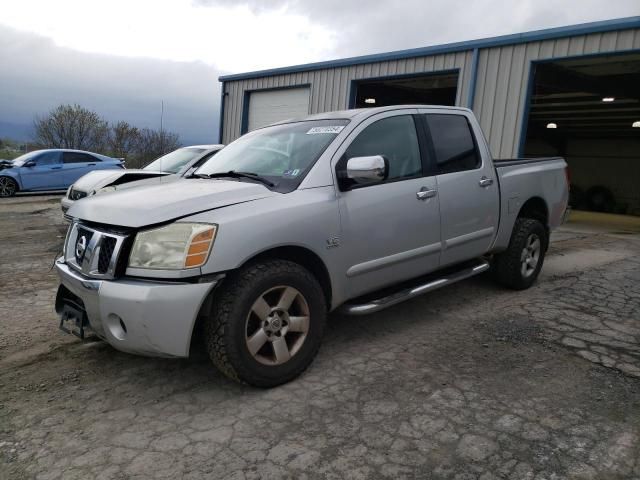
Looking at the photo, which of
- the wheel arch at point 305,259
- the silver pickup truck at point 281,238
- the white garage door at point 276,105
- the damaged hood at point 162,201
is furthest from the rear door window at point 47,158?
the wheel arch at point 305,259

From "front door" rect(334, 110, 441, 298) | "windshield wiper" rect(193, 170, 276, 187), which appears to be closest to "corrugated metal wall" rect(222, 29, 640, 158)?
"front door" rect(334, 110, 441, 298)

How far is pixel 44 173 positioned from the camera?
580 inches

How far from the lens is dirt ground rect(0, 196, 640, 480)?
2301 millimetres

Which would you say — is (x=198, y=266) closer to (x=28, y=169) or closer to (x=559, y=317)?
(x=559, y=317)

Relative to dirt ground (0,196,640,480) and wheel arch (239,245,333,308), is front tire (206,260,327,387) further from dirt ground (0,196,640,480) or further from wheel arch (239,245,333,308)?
dirt ground (0,196,640,480)

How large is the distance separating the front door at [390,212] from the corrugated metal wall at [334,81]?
23.7 feet

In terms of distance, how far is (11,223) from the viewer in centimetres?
922

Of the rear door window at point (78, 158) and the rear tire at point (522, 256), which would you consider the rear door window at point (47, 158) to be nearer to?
the rear door window at point (78, 158)

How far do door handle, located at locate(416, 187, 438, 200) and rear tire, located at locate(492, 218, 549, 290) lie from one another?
1.52 m

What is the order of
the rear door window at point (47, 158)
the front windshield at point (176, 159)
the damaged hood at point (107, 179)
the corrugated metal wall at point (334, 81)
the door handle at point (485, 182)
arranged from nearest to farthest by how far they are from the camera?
the door handle at point (485, 182)
the damaged hood at point (107, 179)
the front windshield at point (176, 159)
the corrugated metal wall at point (334, 81)
the rear door window at point (47, 158)

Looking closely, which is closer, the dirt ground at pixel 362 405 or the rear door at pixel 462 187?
the dirt ground at pixel 362 405

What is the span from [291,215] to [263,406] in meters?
1.13

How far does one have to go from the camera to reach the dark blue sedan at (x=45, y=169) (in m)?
14.2

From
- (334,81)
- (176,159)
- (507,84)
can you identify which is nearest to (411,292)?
(176,159)
